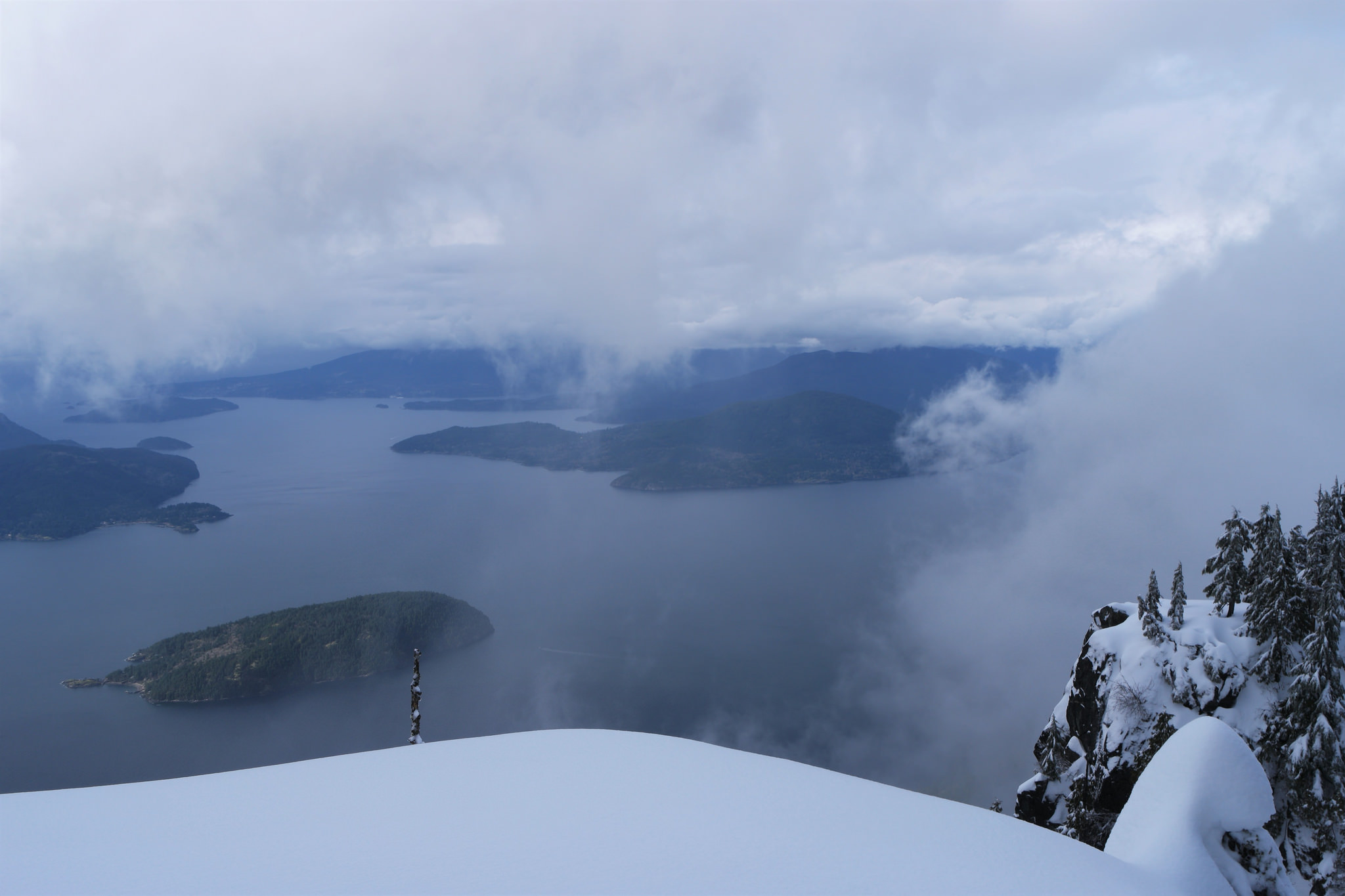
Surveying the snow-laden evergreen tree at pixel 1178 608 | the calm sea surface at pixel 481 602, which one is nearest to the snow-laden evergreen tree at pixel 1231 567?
the snow-laden evergreen tree at pixel 1178 608

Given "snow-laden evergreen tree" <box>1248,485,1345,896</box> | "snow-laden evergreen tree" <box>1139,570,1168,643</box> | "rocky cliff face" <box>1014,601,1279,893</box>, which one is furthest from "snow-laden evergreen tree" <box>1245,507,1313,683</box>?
"snow-laden evergreen tree" <box>1139,570,1168,643</box>

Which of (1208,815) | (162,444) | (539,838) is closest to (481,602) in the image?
(539,838)

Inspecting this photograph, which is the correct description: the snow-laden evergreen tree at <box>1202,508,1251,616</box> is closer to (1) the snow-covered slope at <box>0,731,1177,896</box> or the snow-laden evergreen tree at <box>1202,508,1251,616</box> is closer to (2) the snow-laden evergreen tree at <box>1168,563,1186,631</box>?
(2) the snow-laden evergreen tree at <box>1168,563,1186,631</box>

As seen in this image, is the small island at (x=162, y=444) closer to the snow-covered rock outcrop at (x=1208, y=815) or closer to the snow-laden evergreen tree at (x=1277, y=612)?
the snow-covered rock outcrop at (x=1208, y=815)

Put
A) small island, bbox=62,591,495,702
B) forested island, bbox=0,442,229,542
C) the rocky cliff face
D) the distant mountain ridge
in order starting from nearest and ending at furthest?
the rocky cliff face
small island, bbox=62,591,495,702
forested island, bbox=0,442,229,542
the distant mountain ridge

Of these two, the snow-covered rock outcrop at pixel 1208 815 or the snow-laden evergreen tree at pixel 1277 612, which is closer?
the snow-covered rock outcrop at pixel 1208 815

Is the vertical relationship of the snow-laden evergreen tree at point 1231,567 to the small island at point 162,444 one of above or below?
above

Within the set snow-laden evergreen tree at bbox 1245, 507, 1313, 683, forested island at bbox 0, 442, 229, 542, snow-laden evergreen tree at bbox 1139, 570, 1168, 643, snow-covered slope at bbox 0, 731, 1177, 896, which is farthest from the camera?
forested island at bbox 0, 442, 229, 542

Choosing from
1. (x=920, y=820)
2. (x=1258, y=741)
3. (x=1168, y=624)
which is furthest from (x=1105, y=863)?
(x=1168, y=624)
